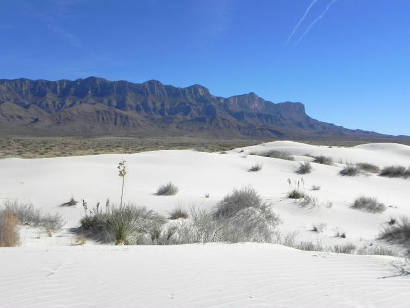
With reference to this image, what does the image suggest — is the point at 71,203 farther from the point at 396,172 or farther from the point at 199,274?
the point at 396,172

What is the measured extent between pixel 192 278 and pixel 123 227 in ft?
7.88

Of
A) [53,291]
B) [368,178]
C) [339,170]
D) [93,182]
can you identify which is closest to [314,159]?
[339,170]

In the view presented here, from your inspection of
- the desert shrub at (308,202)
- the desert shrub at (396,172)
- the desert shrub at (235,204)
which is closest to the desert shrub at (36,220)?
the desert shrub at (235,204)

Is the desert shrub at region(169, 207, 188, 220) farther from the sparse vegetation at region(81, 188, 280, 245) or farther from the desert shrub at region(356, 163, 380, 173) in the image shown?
the desert shrub at region(356, 163, 380, 173)

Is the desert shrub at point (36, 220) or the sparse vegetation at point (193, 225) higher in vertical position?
the sparse vegetation at point (193, 225)

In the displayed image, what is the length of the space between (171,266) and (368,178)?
47.4 feet

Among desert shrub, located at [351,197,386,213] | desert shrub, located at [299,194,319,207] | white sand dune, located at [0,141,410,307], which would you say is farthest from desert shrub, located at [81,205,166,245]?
desert shrub, located at [351,197,386,213]

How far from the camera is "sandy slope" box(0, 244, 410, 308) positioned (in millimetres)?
3102

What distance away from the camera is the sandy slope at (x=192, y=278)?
3.10 meters

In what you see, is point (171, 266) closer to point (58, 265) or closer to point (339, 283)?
point (58, 265)

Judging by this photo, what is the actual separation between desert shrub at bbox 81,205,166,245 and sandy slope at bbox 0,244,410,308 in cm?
98

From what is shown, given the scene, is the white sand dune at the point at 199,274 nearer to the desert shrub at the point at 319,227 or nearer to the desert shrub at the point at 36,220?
the desert shrub at the point at 319,227

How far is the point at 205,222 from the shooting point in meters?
6.11

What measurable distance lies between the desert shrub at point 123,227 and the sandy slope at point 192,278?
0.98 m
